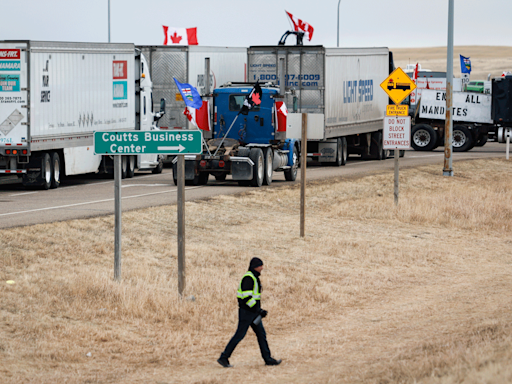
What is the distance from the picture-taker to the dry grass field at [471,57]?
13950 centimetres

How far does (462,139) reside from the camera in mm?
40125

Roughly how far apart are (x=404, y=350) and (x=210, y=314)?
9.44ft

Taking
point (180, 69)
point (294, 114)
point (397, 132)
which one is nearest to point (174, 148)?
point (294, 114)

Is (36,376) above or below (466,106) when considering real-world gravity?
below

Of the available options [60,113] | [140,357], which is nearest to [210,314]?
[140,357]

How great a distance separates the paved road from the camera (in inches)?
669

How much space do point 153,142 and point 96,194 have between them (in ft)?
34.7

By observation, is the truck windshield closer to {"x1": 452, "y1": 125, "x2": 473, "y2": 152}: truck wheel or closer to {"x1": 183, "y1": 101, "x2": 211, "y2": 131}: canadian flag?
{"x1": 183, "y1": 101, "x2": 211, "y2": 131}: canadian flag

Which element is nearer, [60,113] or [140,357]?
[140,357]

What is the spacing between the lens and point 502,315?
10.8 meters

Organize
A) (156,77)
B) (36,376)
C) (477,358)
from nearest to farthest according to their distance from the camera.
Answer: (477,358) → (36,376) → (156,77)

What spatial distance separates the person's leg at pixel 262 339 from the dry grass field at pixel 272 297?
15 cm

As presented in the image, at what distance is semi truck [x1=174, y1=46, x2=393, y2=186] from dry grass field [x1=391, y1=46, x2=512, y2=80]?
9678cm

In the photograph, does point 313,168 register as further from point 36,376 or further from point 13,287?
point 36,376
